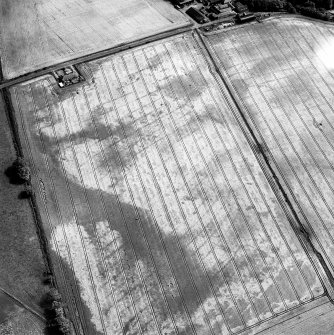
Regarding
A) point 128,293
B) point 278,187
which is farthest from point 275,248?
point 128,293

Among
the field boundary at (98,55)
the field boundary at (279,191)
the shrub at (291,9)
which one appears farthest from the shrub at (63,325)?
the shrub at (291,9)

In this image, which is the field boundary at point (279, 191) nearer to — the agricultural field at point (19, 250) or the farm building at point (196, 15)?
the farm building at point (196, 15)

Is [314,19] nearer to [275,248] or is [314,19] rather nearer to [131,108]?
[131,108]

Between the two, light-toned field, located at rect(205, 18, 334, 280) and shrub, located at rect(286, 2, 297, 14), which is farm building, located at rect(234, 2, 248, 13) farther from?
shrub, located at rect(286, 2, 297, 14)

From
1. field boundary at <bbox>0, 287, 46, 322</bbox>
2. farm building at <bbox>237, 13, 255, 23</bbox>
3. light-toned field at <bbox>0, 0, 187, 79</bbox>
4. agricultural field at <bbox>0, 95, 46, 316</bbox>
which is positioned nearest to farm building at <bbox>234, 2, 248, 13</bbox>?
farm building at <bbox>237, 13, 255, 23</bbox>

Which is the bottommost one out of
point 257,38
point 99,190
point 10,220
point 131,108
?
point 10,220

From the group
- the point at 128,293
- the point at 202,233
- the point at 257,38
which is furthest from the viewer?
the point at 257,38

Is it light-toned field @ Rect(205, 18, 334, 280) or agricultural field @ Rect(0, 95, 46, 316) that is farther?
light-toned field @ Rect(205, 18, 334, 280)
